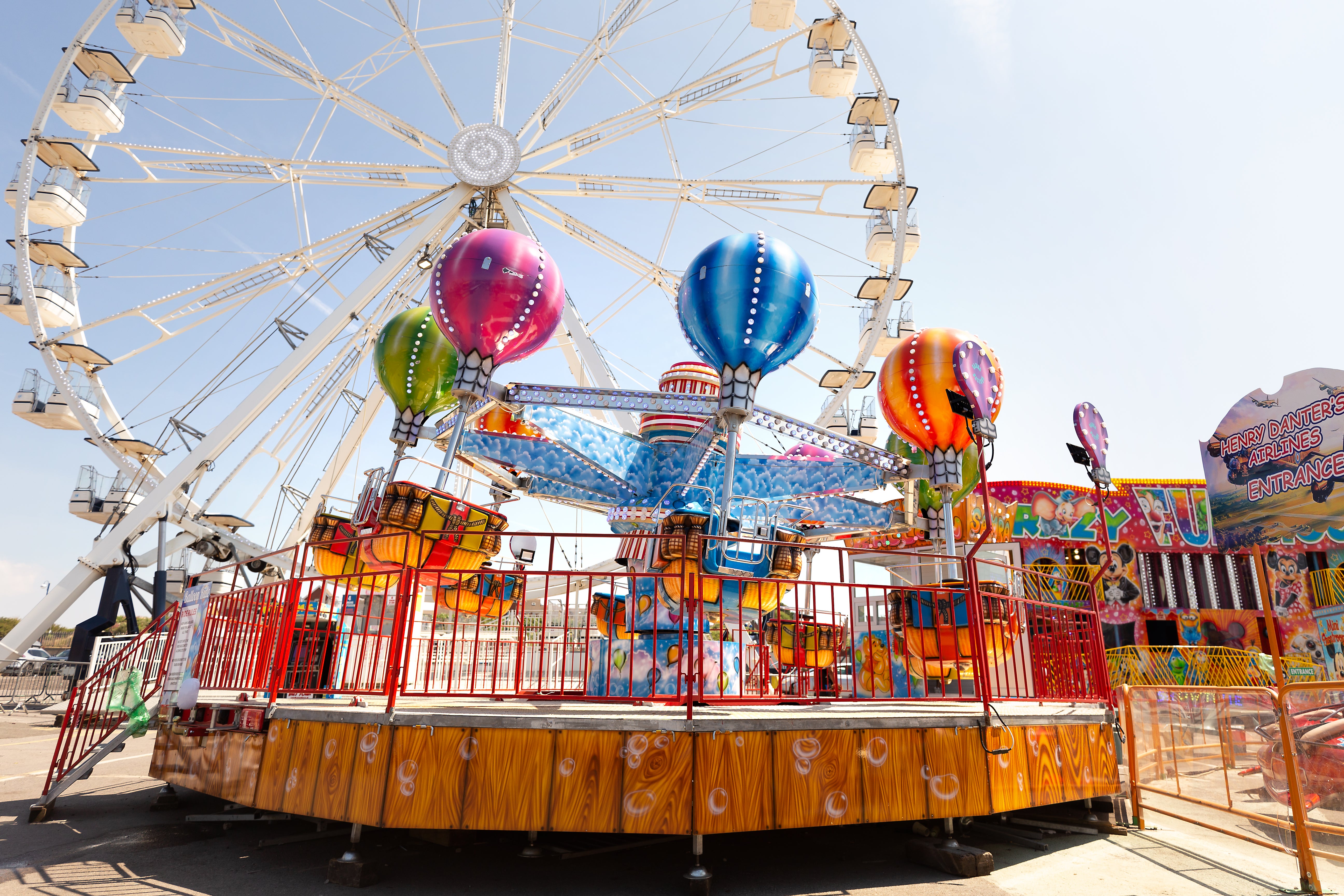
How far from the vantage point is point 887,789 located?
445 cm

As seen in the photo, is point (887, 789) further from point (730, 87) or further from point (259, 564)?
point (259, 564)

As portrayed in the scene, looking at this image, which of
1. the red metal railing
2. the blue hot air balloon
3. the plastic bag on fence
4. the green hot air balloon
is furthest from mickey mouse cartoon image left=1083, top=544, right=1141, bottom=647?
the plastic bag on fence

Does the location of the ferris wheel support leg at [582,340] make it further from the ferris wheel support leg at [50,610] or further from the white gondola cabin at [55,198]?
the ferris wheel support leg at [50,610]

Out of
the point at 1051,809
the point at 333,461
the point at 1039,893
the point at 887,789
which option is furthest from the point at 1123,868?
the point at 333,461

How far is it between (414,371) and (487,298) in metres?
2.71

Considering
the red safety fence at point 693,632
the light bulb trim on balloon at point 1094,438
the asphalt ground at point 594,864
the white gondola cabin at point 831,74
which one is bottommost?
the asphalt ground at point 594,864

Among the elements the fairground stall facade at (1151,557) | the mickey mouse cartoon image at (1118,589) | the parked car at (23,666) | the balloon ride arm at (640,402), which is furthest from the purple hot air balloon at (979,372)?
the parked car at (23,666)

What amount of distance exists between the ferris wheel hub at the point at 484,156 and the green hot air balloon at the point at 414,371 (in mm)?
6429

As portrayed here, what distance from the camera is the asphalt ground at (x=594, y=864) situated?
4.29m

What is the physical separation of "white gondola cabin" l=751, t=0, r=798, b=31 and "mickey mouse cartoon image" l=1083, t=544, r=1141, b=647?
52.2ft

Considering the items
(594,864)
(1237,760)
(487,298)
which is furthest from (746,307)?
(1237,760)

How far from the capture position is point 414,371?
10.3 metres

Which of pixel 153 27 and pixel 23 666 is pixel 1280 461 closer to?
pixel 153 27

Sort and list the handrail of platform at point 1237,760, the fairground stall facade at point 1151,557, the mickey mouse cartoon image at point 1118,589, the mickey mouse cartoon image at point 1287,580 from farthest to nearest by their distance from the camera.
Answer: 1. the mickey mouse cartoon image at point 1118,589
2. the fairground stall facade at point 1151,557
3. the mickey mouse cartoon image at point 1287,580
4. the handrail of platform at point 1237,760
